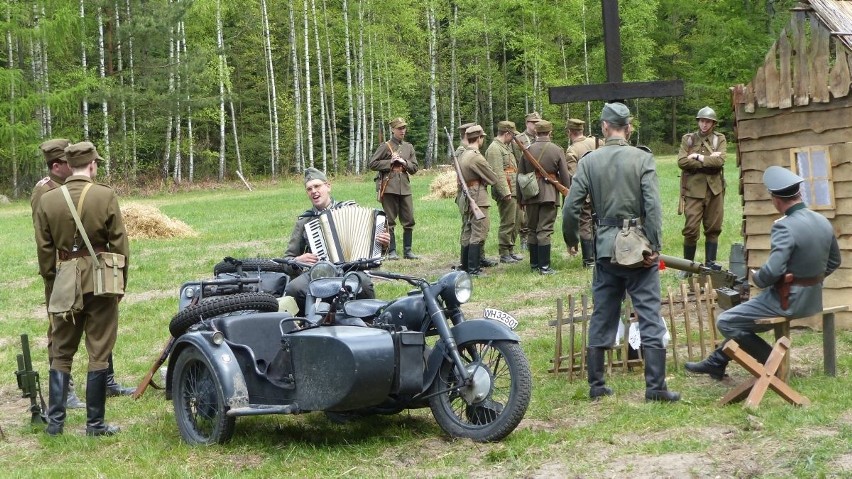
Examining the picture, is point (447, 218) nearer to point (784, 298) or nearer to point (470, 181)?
point (470, 181)

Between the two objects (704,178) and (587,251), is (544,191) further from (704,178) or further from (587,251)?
(704,178)

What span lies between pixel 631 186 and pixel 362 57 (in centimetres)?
4315

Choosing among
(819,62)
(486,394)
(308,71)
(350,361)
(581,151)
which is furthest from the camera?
(308,71)

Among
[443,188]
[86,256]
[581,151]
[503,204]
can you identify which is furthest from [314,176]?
[443,188]

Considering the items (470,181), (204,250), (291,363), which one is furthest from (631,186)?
(204,250)

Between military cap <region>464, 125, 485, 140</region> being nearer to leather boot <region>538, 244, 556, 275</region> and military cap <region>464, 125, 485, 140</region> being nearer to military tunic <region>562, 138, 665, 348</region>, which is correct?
leather boot <region>538, 244, 556, 275</region>

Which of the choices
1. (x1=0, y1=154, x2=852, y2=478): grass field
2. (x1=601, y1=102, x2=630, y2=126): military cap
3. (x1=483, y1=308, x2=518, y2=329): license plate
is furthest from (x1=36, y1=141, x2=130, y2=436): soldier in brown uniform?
(x1=601, y1=102, x2=630, y2=126): military cap

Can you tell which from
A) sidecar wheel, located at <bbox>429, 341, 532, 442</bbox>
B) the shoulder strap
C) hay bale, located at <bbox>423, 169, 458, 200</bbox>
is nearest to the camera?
sidecar wheel, located at <bbox>429, 341, 532, 442</bbox>

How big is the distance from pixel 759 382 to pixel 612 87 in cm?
273

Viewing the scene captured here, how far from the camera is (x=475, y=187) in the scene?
15.0 metres

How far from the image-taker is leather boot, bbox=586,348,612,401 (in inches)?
300

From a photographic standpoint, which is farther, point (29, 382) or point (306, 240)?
point (306, 240)

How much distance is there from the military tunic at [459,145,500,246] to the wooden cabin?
15.9 feet

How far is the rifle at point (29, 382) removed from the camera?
7.72m
